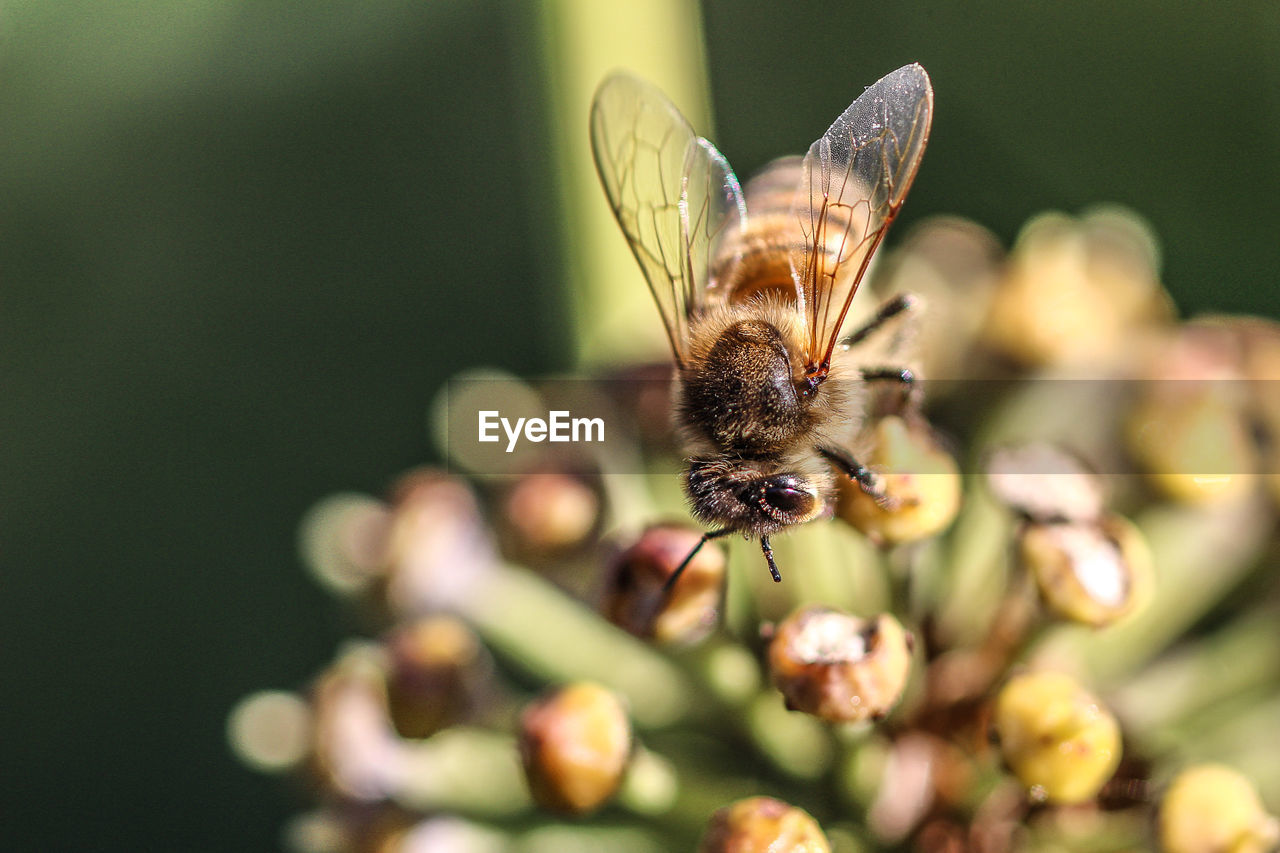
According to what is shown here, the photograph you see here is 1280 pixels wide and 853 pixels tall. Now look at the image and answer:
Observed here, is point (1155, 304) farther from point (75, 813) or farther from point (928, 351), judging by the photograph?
point (75, 813)

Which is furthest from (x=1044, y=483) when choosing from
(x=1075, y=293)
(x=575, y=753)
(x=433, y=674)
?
(x=433, y=674)

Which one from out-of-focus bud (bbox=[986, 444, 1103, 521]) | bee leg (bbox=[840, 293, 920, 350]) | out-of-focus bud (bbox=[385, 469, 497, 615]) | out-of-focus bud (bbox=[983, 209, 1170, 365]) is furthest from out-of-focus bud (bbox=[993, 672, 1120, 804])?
out-of-focus bud (bbox=[385, 469, 497, 615])

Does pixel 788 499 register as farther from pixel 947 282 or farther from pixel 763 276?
pixel 947 282

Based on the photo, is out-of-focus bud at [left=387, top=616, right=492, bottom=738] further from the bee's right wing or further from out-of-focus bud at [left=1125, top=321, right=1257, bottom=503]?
out-of-focus bud at [left=1125, top=321, right=1257, bottom=503]

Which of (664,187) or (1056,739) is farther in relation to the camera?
(664,187)

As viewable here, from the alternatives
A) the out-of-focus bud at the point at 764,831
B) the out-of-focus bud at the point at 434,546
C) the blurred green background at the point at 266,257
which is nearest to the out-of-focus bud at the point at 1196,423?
the blurred green background at the point at 266,257

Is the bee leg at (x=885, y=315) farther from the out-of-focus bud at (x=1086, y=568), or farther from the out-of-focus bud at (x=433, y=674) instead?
the out-of-focus bud at (x=433, y=674)

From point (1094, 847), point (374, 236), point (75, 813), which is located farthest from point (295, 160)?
point (1094, 847)
